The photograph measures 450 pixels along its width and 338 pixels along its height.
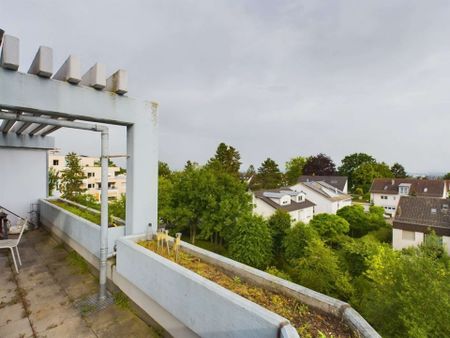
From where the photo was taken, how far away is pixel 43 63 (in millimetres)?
2467

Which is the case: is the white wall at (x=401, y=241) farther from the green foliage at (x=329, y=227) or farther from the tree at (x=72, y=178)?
the tree at (x=72, y=178)

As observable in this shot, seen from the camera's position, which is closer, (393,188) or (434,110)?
(434,110)

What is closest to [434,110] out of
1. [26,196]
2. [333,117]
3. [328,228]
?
[333,117]

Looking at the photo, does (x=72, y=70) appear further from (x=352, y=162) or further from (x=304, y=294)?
(x=352, y=162)

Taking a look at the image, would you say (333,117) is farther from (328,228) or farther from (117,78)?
(117,78)

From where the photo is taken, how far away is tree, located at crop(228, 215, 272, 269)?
42.5 ft

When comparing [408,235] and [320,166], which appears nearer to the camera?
[408,235]

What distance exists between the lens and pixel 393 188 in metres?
31.2

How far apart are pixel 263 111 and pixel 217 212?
8961mm

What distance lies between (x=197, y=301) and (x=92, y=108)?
2.61 metres

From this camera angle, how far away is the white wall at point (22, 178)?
243 inches

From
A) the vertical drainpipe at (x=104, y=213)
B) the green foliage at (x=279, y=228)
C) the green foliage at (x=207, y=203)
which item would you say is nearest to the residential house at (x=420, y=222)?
the green foliage at (x=279, y=228)

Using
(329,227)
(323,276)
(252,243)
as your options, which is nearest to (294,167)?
(329,227)

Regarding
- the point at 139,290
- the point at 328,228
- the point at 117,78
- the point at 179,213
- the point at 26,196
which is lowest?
the point at 328,228
